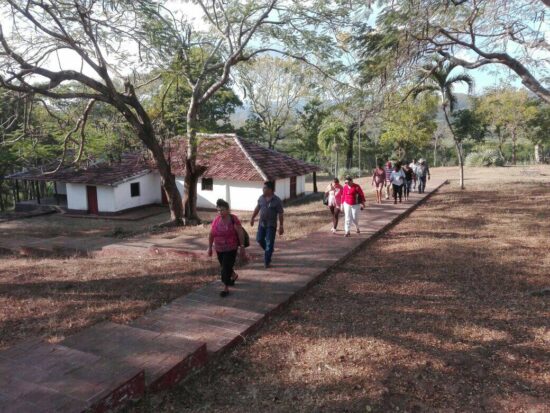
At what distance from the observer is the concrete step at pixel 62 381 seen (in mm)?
3137

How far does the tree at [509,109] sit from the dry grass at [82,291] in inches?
1505

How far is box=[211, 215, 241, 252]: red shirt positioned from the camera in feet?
20.0

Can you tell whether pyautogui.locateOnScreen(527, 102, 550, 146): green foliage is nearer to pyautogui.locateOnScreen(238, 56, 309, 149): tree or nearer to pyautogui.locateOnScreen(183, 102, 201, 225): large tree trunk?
pyautogui.locateOnScreen(238, 56, 309, 149): tree

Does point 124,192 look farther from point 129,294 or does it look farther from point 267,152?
point 129,294

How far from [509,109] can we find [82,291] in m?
41.9

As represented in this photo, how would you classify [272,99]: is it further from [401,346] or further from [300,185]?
[401,346]

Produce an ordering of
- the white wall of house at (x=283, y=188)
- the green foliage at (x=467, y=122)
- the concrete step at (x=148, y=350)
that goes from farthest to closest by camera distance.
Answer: the green foliage at (x=467, y=122)
the white wall of house at (x=283, y=188)
the concrete step at (x=148, y=350)

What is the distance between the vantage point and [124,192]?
25.3 metres

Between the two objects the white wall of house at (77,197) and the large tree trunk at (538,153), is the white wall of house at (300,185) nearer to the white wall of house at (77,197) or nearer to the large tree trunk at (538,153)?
the white wall of house at (77,197)

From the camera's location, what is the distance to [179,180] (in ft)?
86.5

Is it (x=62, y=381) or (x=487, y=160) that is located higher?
(x=487, y=160)

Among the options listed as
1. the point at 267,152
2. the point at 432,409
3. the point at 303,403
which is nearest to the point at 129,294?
the point at 303,403

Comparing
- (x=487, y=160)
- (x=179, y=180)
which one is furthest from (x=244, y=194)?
(x=487, y=160)

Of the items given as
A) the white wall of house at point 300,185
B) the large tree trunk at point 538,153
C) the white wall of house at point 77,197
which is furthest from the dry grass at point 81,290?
the large tree trunk at point 538,153
